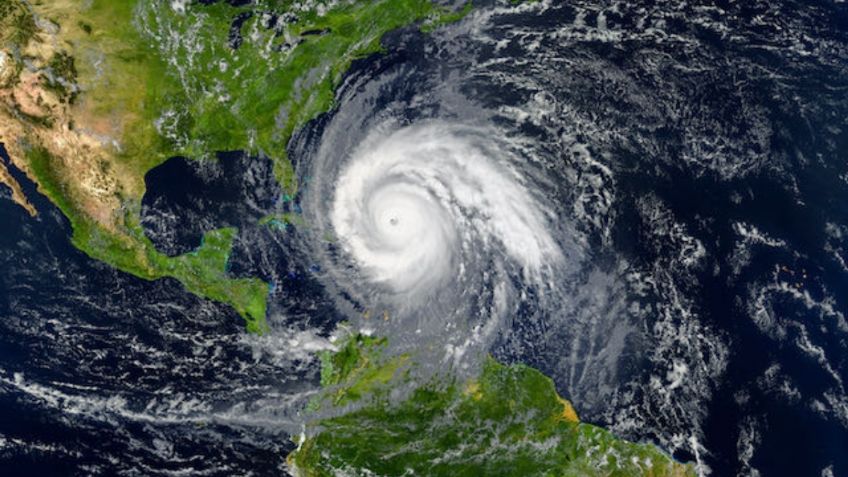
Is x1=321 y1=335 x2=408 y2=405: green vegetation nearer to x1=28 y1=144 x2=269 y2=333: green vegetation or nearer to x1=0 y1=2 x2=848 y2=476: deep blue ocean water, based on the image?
x1=0 y1=2 x2=848 y2=476: deep blue ocean water

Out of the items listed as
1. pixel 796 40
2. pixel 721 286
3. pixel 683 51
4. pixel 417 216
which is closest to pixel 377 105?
pixel 417 216

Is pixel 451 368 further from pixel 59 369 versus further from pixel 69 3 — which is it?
pixel 69 3

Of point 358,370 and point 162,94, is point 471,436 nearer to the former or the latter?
point 358,370

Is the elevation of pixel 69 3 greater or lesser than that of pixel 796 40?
greater

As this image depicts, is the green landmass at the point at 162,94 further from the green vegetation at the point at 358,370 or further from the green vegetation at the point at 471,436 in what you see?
the green vegetation at the point at 471,436

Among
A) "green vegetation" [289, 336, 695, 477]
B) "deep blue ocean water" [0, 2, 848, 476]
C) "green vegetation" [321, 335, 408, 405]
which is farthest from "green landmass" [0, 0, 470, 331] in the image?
"green vegetation" [289, 336, 695, 477]

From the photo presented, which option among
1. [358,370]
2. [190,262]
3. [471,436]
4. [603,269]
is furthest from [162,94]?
[603,269]
